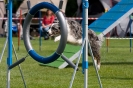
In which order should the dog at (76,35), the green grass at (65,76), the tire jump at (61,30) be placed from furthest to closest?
1. the dog at (76,35)
2. the green grass at (65,76)
3. the tire jump at (61,30)

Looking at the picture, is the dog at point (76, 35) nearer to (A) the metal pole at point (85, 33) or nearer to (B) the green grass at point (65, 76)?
(B) the green grass at point (65, 76)

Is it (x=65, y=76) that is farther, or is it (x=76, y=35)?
(x=76, y=35)

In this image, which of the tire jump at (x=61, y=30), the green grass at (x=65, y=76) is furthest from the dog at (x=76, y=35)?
the tire jump at (x=61, y=30)

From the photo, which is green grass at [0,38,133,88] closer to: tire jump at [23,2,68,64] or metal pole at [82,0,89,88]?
tire jump at [23,2,68,64]

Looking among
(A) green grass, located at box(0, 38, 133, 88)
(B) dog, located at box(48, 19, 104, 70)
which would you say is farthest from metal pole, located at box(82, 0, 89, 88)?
(B) dog, located at box(48, 19, 104, 70)

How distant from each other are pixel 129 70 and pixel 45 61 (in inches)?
159

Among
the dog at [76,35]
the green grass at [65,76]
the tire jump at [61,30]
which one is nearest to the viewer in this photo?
the tire jump at [61,30]

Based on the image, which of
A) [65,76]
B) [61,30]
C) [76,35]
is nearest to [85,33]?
[61,30]

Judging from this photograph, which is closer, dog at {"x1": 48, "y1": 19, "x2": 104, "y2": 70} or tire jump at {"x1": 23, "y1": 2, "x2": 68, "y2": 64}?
tire jump at {"x1": 23, "y1": 2, "x2": 68, "y2": 64}

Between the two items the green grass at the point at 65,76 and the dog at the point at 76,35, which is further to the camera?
the dog at the point at 76,35

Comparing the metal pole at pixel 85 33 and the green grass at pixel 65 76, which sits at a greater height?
the metal pole at pixel 85 33

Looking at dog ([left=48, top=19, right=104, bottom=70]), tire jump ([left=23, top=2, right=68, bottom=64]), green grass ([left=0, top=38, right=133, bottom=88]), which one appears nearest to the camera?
tire jump ([left=23, top=2, right=68, bottom=64])

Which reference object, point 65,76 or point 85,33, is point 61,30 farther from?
point 65,76

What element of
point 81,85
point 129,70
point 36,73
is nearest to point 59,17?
point 81,85
